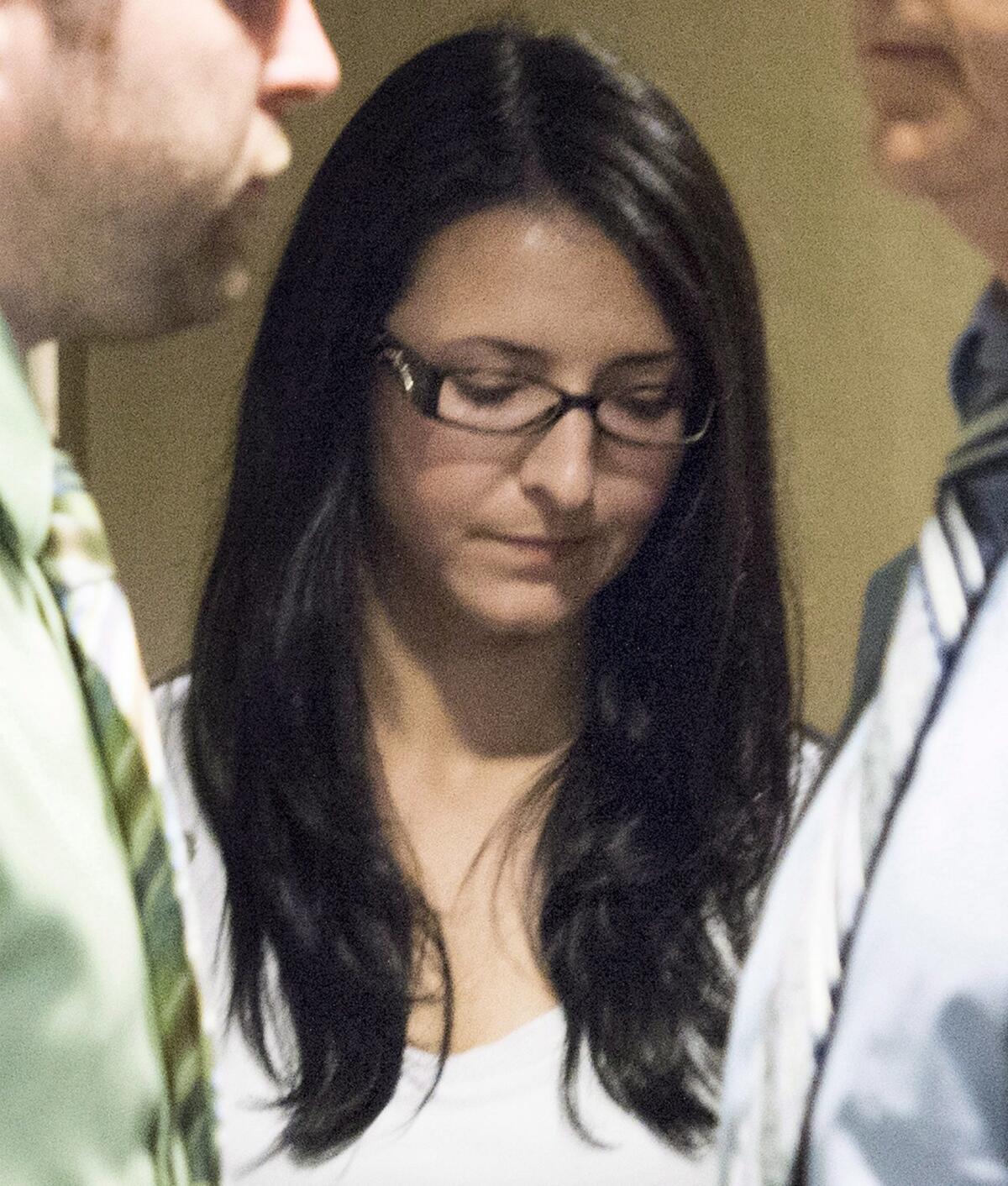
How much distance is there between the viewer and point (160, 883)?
0.45m

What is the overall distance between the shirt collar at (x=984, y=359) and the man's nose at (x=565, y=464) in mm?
306

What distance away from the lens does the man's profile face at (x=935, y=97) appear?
1.08 ft

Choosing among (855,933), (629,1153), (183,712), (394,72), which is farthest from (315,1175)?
(394,72)

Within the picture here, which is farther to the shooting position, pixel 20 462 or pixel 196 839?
pixel 196 839

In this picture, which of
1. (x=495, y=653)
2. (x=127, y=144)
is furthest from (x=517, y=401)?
(x=127, y=144)

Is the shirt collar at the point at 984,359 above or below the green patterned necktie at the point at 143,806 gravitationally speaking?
above

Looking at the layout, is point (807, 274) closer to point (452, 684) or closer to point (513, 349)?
point (513, 349)

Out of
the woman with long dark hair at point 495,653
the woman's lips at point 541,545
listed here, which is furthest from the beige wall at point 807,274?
the woman's lips at point 541,545

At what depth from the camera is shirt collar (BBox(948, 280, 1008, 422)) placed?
357 mm

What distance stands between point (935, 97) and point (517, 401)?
34 cm

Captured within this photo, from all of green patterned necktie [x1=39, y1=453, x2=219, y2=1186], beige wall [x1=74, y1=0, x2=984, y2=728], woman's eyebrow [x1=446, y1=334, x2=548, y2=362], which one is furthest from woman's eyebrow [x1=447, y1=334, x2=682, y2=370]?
green patterned necktie [x1=39, y1=453, x2=219, y2=1186]

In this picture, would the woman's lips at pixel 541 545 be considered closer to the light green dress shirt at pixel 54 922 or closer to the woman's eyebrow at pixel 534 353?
the woman's eyebrow at pixel 534 353

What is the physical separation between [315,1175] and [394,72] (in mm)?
555

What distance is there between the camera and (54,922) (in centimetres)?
40
